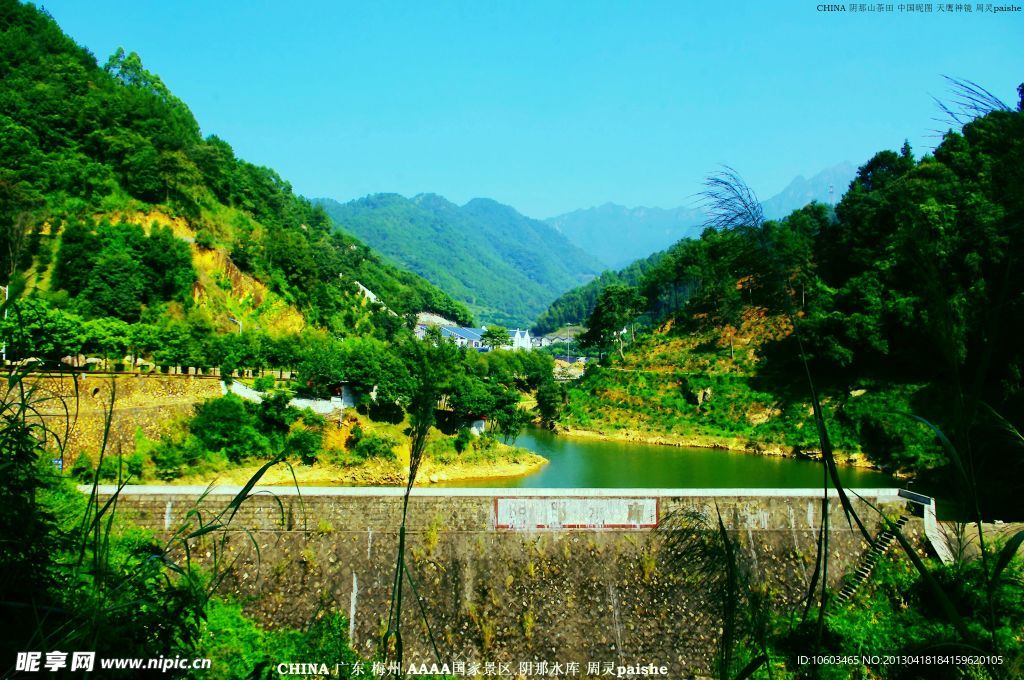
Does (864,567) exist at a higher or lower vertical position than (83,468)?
higher

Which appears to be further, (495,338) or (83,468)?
(495,338)

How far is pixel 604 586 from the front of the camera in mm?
8500

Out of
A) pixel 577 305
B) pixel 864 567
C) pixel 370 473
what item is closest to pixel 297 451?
pixel 370 473

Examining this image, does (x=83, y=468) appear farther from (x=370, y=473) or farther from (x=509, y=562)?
(x=509, y=562)

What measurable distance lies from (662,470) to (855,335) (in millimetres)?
8872

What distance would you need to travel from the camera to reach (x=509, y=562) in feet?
28.2

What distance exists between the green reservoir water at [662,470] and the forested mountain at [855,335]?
62.5 inches

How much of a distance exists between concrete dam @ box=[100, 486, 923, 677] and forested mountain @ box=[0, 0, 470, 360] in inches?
482

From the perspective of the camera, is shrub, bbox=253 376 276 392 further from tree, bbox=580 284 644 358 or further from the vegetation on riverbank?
tree, bbox=580 284 644 358

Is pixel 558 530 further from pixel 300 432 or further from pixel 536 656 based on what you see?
pixel 300 432

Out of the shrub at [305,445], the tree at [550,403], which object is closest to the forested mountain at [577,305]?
the tree at [550,403]

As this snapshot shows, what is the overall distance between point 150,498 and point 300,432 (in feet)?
32.8

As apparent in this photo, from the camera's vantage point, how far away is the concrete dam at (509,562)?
7.94 m

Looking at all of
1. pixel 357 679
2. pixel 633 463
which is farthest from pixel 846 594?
pixel 633 463
